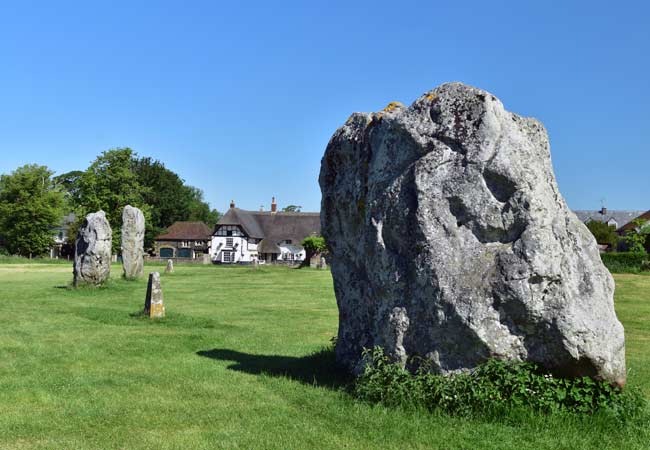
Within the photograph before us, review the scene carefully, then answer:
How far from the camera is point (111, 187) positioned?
78750 mm

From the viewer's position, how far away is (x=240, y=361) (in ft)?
36.3

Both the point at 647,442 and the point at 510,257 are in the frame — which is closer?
the point at 647,442

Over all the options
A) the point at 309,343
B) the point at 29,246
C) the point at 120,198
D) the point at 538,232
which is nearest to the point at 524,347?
the point at 538,232

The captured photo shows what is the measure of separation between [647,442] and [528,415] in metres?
1.15

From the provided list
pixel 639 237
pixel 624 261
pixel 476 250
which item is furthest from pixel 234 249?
pixel 476 250

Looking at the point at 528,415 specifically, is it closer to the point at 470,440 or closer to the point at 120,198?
the point at 470,440

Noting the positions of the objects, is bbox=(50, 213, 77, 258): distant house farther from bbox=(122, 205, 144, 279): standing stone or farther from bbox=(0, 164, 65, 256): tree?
bbox=(122, 205, 144, 279): standing stone

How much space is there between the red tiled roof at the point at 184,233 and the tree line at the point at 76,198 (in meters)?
1.85

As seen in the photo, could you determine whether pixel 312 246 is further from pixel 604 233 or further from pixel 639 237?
pixel 604 233

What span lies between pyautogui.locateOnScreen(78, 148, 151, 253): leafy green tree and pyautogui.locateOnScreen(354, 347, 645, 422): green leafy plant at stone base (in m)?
72.9

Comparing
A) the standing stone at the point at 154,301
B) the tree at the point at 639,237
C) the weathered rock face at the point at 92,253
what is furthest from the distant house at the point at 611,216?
the standing stone at the point at 154,301

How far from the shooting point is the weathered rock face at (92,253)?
83.3 ft

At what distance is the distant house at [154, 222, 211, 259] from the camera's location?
95.1m

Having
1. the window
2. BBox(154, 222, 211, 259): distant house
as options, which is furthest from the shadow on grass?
BBox(154, 222, 211, 259): distant house
